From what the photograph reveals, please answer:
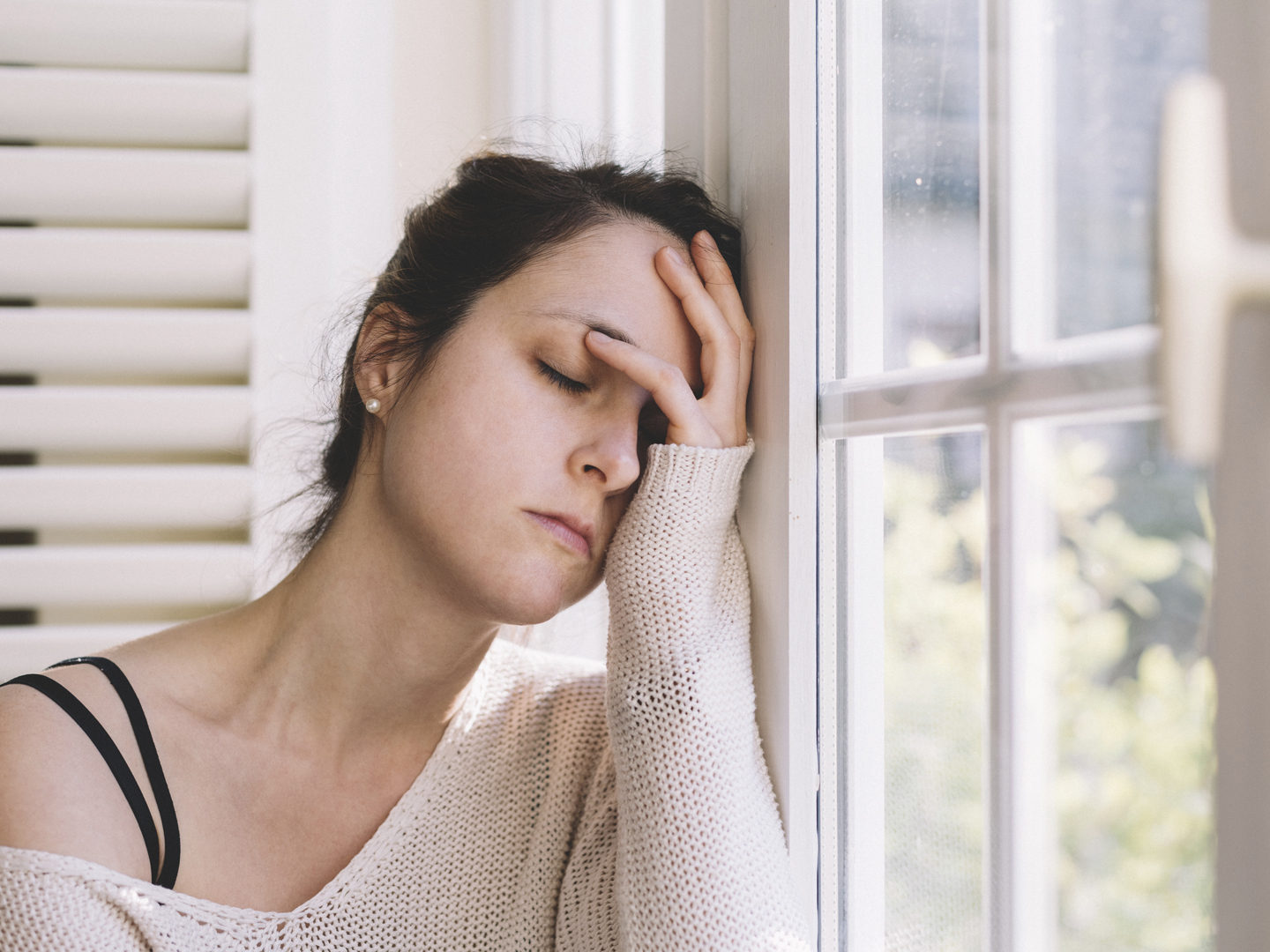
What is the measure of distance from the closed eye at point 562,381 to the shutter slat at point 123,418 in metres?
0.60

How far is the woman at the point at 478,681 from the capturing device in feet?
2.09

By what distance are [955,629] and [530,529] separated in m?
0.31

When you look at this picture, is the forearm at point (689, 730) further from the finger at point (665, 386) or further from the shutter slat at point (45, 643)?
the shutter slat at point (45, 643)

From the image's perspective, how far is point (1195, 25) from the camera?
0.33 meters

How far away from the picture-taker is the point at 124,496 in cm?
Answer: 112

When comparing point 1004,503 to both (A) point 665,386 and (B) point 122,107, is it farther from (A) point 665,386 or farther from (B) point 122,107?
(B) point 122,107

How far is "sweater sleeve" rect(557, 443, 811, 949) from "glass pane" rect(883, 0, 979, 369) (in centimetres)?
18

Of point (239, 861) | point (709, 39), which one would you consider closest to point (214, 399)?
point (239, 861)

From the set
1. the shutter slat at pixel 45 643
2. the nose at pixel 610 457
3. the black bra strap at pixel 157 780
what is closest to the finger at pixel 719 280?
the nose at pixel 610 457

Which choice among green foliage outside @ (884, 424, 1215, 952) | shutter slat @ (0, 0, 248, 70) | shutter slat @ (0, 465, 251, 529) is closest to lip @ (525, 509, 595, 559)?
green foliage outside @ (884, 424, 1215, 952)

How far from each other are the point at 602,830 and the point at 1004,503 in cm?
47

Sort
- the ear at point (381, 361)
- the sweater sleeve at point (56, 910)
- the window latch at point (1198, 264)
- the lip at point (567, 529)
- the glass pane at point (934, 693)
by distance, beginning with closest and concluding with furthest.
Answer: the window latch at point (1198, 264) < the glass pane at point (934, 693) < the sweater sleeve at point (56, 910) < the lip at point (567, 529) < the ear at point (381, 361)

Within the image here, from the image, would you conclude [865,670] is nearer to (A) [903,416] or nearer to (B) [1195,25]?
(A) [903,416]

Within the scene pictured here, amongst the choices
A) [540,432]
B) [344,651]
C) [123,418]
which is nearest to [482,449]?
[540,432]
